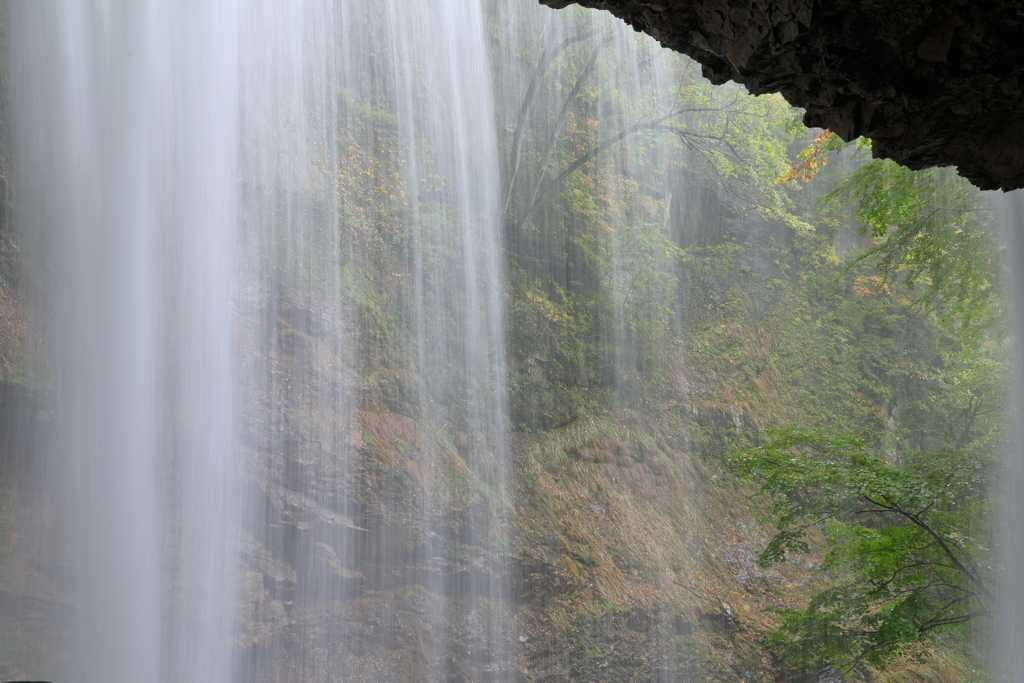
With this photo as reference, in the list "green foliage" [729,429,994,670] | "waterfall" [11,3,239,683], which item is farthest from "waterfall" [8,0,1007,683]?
"green foliage" [729,429,994,670]

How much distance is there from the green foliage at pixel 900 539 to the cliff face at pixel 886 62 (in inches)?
157

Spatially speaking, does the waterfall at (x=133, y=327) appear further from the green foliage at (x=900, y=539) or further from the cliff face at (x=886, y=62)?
the cliff face at (x=886, y=62)

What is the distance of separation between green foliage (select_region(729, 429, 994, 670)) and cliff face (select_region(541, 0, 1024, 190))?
398cm

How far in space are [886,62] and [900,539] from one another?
4923mm

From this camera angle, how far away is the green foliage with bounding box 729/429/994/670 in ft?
19.0

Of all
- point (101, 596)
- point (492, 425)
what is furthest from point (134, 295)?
point (492, 425)

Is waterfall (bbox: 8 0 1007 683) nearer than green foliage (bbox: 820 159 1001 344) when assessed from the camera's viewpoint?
No

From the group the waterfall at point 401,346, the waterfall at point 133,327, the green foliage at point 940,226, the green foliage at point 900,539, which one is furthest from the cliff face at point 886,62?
the waterfall at point 401,346

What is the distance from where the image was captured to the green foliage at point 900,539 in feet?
19.0

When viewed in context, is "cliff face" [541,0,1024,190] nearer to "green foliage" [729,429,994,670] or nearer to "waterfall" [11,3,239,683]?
"green foliage" [729,429,994,670]

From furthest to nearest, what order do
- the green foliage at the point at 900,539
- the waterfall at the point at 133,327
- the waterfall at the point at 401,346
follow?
the waterfall at the point at 401,346
the waterfall at the point at 133,327
the green foliage at the point at 900,539

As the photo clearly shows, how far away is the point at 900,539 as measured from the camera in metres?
6.11

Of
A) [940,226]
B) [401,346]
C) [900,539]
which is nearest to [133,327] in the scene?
[401,346]

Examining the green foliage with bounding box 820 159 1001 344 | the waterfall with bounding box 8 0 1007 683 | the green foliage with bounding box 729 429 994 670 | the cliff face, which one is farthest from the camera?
the waterfall with bounding box 8 0 1007 683
